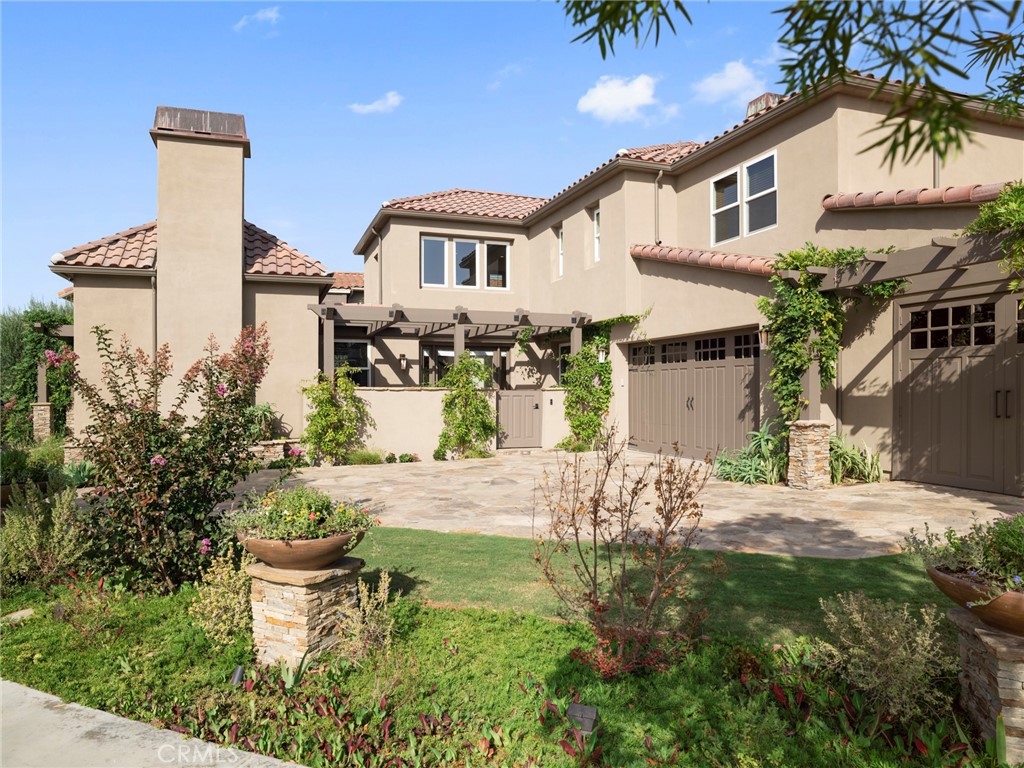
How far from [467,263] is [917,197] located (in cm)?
1232

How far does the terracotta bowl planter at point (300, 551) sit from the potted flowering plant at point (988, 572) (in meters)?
3.52

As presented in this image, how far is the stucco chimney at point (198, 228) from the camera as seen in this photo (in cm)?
1384

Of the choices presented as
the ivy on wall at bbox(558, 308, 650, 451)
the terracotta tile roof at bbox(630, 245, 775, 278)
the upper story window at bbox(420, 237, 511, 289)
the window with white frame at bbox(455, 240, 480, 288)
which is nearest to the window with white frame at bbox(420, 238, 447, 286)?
the upper story window at bbox(420, 237, 511, 289)

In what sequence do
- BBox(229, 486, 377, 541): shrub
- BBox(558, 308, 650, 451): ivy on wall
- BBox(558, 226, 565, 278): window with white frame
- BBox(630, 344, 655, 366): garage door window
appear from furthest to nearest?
BBox(558, 226, 565, 278): window with white frame → BBox(558, 308, 650, 451): ivy on wall → BBox(630, 344, 655, 366): garage door window → BBox(229, 486, 377, 541): shrub

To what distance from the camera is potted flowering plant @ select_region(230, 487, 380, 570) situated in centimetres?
421

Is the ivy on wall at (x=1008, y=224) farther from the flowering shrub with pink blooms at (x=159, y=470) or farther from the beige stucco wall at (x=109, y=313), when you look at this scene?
the beige stucco wall at (x=109, y=313)

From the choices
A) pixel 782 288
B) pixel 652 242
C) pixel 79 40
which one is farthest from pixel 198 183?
pixel 782 288

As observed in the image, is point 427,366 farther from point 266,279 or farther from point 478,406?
point 266,279

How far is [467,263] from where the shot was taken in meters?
19.4

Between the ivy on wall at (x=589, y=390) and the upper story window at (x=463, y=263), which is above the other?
the upper story window at (x=463, y=263)

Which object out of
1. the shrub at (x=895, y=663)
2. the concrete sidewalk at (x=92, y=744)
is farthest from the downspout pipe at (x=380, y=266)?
the shrub at (x=895, y=663)

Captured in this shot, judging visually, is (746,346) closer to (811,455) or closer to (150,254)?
(811,455)

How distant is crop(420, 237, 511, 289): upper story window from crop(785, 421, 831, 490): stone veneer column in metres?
11.1
